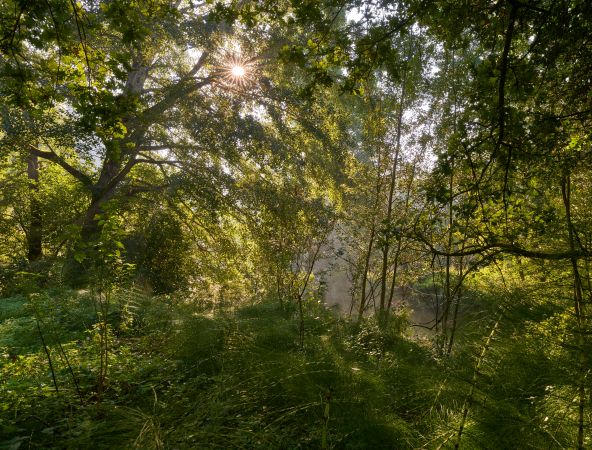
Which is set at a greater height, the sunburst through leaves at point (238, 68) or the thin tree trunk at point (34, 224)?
the sunburst through leaves at point (238, 68)

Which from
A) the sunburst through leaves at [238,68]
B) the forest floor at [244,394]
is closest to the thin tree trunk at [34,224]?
the sunburst through leaves at [238,68]

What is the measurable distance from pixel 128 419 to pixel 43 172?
1580 cm

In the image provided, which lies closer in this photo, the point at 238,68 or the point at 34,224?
the point at 238,68

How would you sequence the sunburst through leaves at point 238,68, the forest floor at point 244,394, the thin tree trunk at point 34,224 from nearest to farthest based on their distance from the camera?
the forest floor at point 244,394, the sunburst through leaves at point 238,68, the thin tree trunk at point 34,224

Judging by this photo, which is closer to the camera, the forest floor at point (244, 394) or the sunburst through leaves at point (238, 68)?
the forest floor at point (244, 394)

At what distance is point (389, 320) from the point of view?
737 centimetres

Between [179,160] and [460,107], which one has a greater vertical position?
[460,107]

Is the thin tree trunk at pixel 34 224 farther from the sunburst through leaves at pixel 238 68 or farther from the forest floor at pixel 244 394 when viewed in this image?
the forest floor at pixel 244 394

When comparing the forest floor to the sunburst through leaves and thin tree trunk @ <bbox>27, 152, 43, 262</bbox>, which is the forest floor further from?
thin tree trunk @ <bbox>27, 152, 43, 262</bbox>

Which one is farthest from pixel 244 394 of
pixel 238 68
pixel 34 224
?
pixel 34 224

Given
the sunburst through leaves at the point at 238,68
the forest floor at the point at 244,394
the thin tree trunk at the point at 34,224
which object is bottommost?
the forest floor at the point at 244,394

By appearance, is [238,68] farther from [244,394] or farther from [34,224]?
[34,224]

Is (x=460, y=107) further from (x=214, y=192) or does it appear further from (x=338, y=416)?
(x=338, y=416)

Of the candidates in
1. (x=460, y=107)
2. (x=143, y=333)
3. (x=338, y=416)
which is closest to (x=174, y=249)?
(x=143, y=333)
